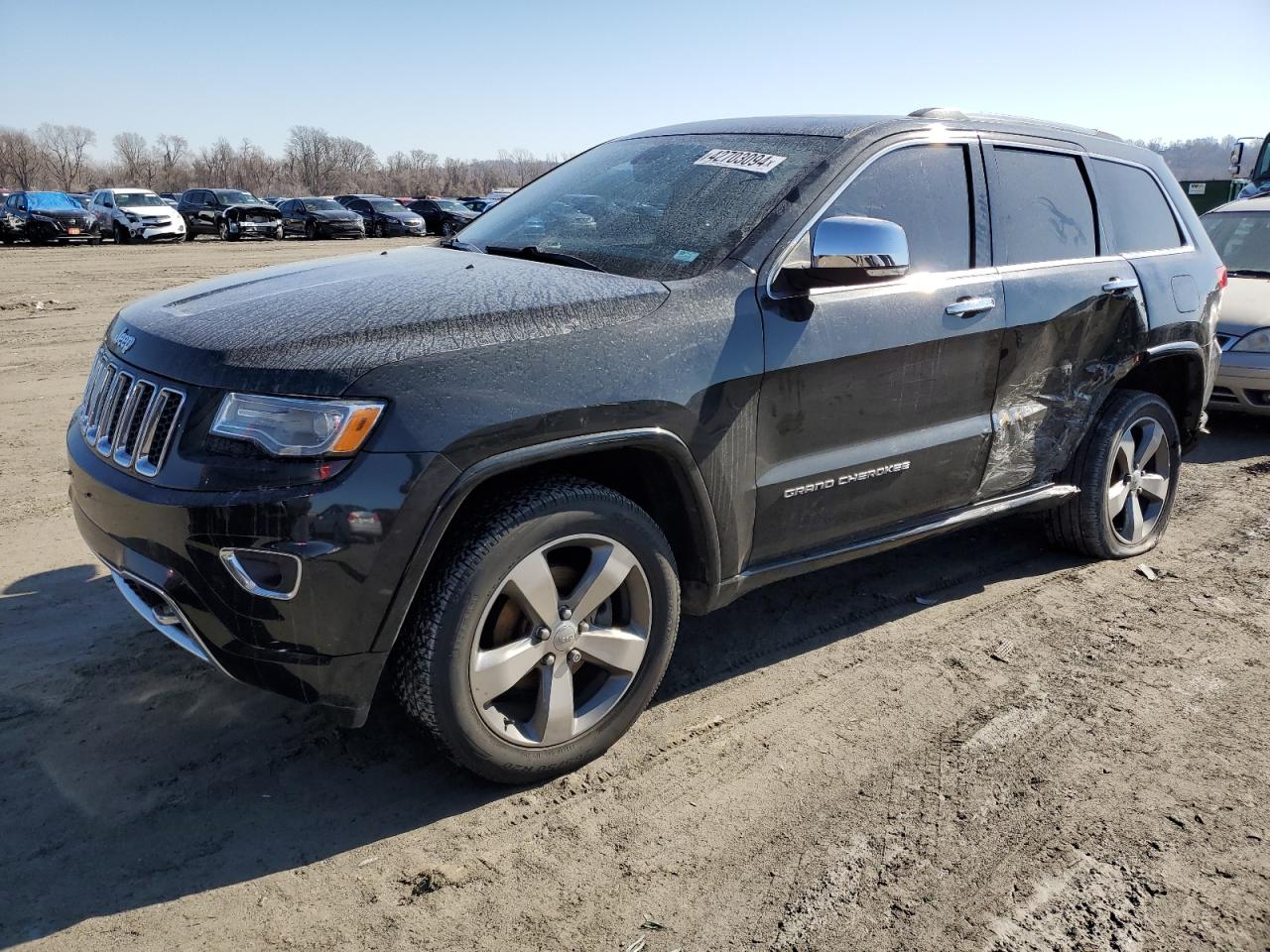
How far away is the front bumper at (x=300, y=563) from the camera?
2383 mm

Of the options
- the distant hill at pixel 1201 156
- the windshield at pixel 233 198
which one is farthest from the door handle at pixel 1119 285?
the distant hill at pixel 1201 156

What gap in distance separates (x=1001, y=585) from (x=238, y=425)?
337 cm

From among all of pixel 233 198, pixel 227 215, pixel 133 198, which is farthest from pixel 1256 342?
pixel 233 198

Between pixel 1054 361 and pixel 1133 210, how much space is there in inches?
42.4

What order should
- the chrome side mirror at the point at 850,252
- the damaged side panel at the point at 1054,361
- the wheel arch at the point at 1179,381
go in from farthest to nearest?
the wheel arch at the point at 1179,381
the damaged side panel at the point at 1054,361
the chrome side mirror at the point at 850,252

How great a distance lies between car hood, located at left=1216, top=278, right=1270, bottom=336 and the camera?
725 centimetres

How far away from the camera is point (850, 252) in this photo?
3.05 meters

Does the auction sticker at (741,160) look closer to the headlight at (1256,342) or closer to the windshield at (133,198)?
the headlight at (1256,342)

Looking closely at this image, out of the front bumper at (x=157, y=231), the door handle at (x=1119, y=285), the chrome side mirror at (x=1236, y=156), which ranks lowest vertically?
the front bumper at (x=157, y=231)

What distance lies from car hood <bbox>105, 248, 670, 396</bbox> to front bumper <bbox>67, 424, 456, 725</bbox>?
0.27 metres

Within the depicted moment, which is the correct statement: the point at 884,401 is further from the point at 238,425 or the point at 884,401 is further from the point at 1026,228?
the point at 238,425

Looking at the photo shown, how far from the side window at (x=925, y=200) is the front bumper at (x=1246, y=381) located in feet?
Result: 14.5

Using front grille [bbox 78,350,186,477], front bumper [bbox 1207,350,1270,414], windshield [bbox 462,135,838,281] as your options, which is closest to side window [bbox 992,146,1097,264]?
windshield [bbox 462,135,838,281]

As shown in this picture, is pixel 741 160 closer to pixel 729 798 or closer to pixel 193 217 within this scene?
pixel 729 798
